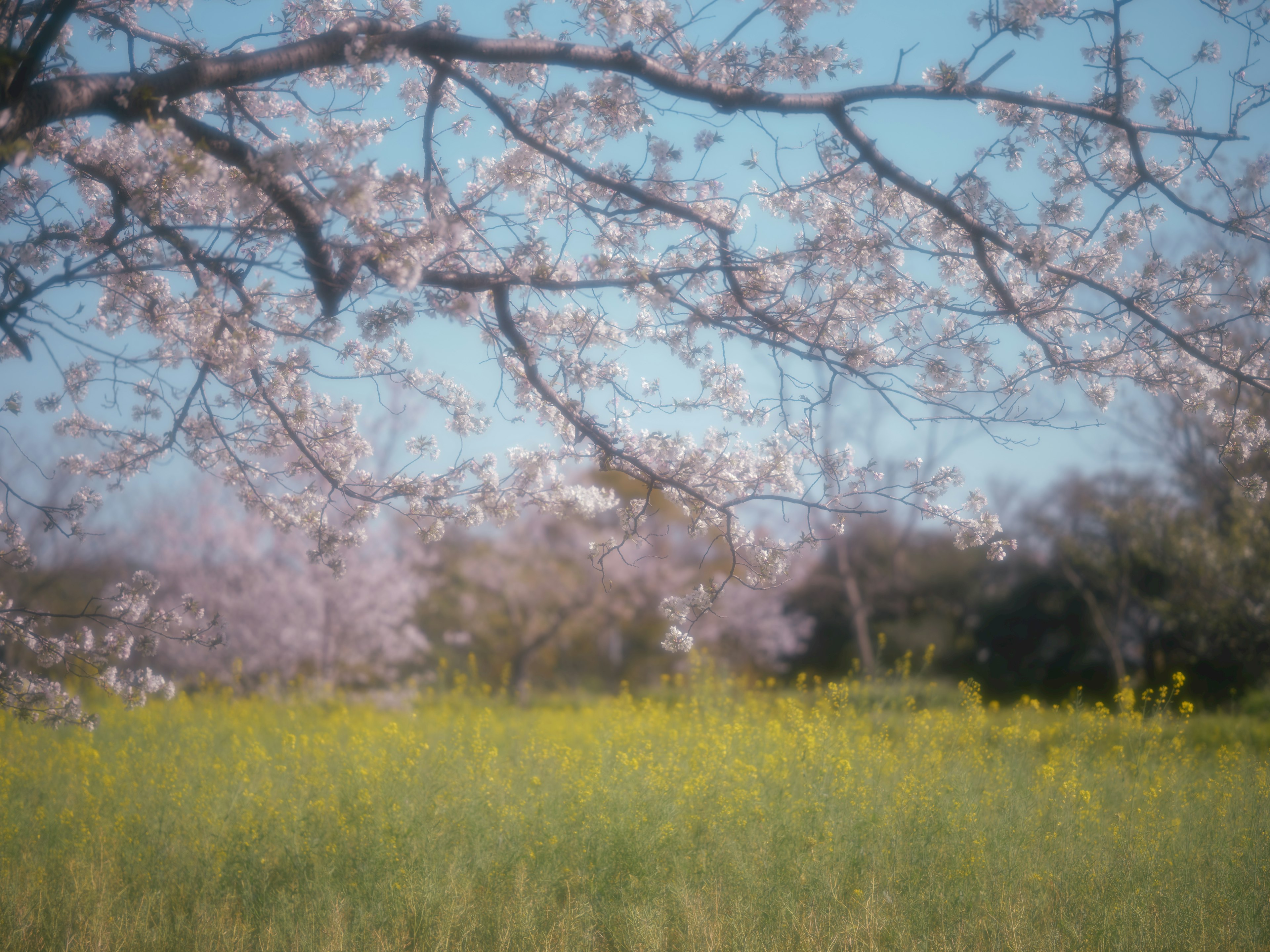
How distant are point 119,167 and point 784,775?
485 centimetres

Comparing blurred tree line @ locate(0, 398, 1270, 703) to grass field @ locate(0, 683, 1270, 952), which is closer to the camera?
grass field @ locate(0, 683, 1270, 952)

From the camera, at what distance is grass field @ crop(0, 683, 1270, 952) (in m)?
3.47

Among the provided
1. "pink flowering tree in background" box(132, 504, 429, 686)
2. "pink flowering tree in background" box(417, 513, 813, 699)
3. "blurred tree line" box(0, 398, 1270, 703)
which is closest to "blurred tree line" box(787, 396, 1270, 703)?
"blurred tree line" box(0, 398, 1270, 703)

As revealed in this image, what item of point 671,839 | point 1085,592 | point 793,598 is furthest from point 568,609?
point 671,839

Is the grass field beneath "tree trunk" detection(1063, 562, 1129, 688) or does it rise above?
beneath

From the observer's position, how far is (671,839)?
430cm

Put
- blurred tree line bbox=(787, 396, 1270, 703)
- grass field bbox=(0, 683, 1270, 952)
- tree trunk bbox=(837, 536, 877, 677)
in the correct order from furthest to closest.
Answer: tree trunk bbox=(837, 536, 877, 677) → blurred tree line bbox=(787, 396, 1270, 703) → grass field bbox=(0, 683, 1270, 952)

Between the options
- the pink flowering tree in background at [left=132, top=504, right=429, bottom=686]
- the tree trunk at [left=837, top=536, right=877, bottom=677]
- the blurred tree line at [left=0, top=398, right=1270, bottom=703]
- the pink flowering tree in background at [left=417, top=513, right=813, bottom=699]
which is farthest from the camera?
the pink flowering tree in background at [left=417, top=513, right=813, bottom=699]

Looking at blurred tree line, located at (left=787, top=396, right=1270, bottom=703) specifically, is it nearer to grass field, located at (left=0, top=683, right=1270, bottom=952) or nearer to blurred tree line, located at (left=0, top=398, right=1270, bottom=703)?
blurred tree line, located at (left=0, top=398, right=1270, bottom=703)

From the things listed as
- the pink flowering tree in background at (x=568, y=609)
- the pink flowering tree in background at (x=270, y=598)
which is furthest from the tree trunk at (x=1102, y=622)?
the pink flowering tree in background at (x=270, y=598)

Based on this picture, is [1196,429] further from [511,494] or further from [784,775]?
[511,494]

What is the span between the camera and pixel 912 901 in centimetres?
367

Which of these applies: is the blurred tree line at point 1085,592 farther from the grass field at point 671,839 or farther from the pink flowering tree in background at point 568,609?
the grass field at point 671,839

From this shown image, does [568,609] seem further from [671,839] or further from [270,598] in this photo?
[671,839]
